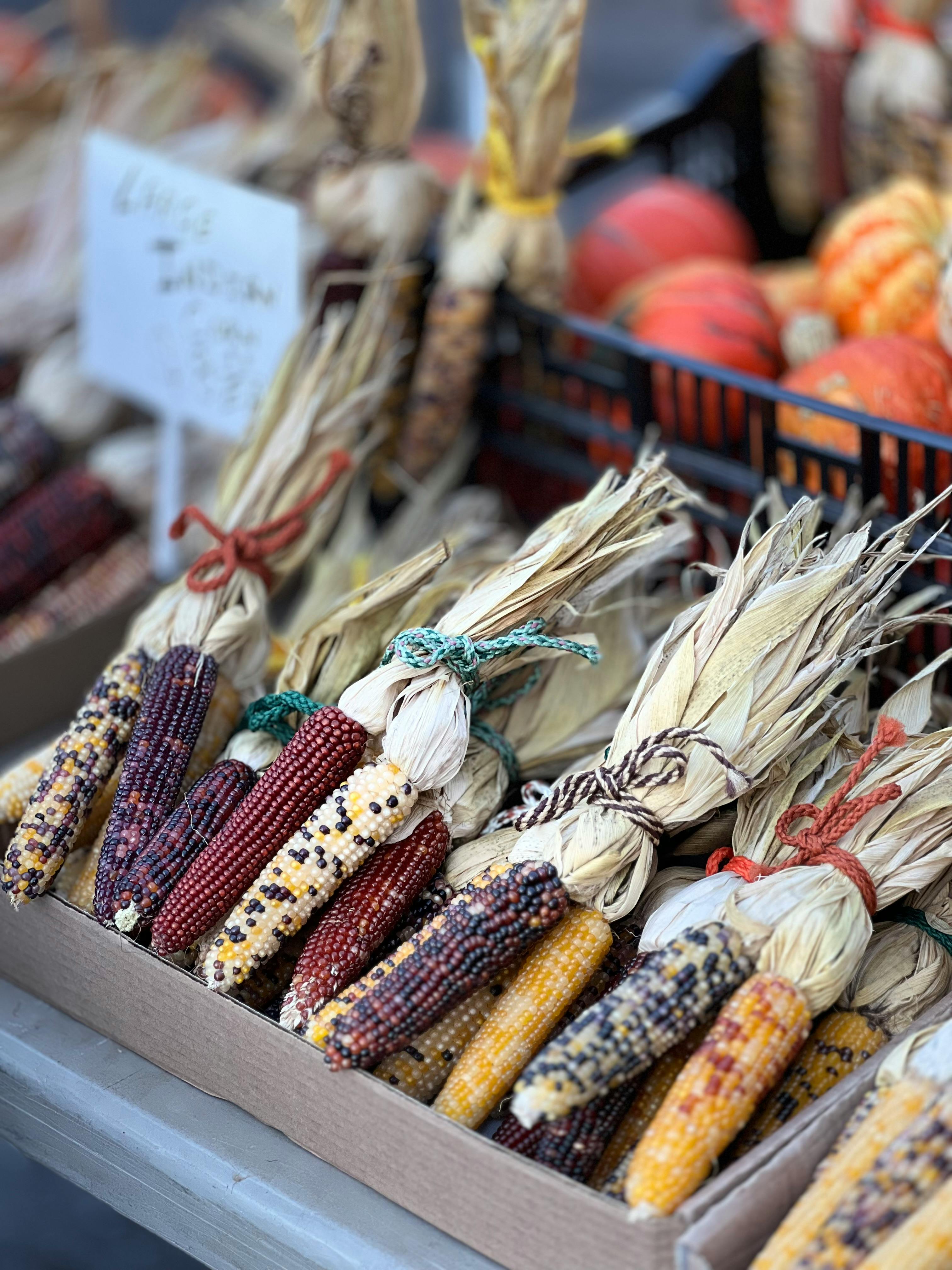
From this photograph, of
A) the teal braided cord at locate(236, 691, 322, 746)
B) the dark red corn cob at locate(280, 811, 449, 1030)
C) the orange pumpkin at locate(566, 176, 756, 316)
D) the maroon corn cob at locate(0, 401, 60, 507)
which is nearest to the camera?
the dark red corn cob at locate(280, 811, 449, 1030)

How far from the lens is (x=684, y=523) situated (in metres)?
1.78

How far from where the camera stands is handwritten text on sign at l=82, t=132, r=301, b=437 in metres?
2.30

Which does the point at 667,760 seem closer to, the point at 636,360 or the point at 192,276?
the point at 636,360

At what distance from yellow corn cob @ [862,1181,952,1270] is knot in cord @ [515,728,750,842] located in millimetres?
481

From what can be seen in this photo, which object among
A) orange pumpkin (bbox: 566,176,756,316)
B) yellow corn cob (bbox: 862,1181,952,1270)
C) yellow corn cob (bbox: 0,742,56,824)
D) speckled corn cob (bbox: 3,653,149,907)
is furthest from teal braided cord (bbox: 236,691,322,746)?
orange pumpkin (bbox: 566,176,756,316)

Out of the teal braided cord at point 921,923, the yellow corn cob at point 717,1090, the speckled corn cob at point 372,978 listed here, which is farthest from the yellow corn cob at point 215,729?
the teal braided cord at point 921,923

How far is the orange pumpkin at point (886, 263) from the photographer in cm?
233

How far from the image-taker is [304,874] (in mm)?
1477

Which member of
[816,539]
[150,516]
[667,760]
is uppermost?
[816,539]

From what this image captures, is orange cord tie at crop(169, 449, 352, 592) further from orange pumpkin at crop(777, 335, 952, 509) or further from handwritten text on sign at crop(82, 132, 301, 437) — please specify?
orange pumpkin at crop(777, 335, 952, 509)

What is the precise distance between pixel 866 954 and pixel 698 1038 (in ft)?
0.80

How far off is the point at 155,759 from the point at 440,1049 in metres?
0.52

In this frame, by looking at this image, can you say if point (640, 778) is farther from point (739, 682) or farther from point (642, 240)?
point (642, 240)

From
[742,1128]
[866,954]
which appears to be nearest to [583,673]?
[866,954]
